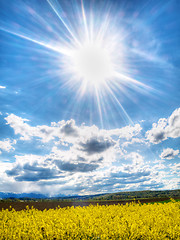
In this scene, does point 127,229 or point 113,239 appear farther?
point 127,229

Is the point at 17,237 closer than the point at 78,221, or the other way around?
the point at 17,237

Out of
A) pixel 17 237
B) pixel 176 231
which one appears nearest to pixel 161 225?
pixel 176 231

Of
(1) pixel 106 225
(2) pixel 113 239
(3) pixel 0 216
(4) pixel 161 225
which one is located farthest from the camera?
(3) pixel 0 216

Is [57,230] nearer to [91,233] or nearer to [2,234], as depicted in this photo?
[91,233]

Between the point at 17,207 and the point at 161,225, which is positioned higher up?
the point at 17,207

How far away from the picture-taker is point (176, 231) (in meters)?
7.16

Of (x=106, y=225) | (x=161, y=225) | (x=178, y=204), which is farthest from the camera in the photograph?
(x=178, y=204)

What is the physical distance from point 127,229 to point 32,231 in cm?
394

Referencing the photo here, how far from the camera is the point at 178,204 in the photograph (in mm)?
15414

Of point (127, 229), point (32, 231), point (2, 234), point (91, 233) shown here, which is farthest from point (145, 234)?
point (2, 234)

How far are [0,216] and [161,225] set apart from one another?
10.0 metres

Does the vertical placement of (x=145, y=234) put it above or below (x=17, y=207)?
below

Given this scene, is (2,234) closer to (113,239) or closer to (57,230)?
(57,230)

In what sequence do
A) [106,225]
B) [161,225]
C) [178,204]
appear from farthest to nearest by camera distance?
[178,204] < [161,225] < [106,225]
